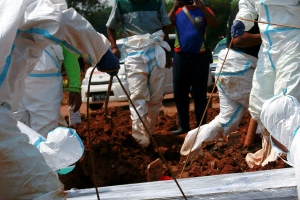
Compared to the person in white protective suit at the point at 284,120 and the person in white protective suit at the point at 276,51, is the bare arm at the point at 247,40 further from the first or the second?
the person in white protective suit at the point at 284,120

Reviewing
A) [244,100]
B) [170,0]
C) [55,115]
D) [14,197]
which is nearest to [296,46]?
[244,100]

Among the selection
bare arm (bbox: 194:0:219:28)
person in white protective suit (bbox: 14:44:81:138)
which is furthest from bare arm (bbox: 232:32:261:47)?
bare arm (bbox: 194:0:219:28)

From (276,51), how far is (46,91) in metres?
2.23

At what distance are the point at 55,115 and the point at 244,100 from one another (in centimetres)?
183

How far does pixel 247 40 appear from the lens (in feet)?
20.2

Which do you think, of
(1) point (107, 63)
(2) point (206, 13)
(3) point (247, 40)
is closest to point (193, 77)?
(2) point (206, 13)

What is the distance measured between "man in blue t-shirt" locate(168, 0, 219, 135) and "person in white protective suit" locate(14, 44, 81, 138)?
1.95 metres

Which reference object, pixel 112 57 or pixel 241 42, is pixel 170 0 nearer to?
pixel 241 42

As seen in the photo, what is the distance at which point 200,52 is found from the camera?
8.11 m

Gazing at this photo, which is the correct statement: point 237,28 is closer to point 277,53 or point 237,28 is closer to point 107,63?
point 277,53

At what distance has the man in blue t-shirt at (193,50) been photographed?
26.4 ft

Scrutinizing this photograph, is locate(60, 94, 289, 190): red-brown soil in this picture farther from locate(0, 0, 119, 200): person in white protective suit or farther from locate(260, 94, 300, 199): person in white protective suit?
locate(0, 0, 119, 200): person in white protective suit

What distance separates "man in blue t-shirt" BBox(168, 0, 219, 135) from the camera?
805 centimetres

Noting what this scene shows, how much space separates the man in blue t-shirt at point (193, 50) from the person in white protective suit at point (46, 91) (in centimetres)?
195
